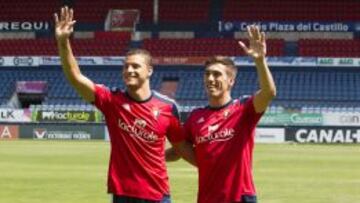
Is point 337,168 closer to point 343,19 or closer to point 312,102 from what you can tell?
point 312,102

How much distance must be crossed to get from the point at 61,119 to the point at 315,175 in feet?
78.6

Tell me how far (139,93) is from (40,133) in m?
35.7

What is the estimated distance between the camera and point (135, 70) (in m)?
6.34

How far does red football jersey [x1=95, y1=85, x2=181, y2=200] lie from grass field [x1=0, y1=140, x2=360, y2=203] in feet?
27.4

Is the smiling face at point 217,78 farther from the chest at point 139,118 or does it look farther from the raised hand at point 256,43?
the chest at point 139,118

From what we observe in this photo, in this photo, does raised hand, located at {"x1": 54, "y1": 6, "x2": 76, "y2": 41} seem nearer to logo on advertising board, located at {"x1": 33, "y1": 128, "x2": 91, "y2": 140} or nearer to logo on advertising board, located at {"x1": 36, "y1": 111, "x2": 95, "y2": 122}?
logo on advertising board, located at {"x1": 33, "y1": 128, "x2": 91, "y2": 140}

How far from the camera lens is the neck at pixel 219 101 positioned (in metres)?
6.14

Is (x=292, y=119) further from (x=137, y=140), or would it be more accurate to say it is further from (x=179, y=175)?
(x=137, y=140)

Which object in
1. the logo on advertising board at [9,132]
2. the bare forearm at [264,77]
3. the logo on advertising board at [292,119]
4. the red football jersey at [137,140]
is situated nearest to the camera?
the bare forearm at [264,77]

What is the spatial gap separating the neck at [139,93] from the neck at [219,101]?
0.61 meters

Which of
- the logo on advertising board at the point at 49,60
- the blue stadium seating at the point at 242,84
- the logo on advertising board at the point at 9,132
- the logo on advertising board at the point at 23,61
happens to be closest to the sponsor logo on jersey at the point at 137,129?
the logo on advertising board at the point at 9,132

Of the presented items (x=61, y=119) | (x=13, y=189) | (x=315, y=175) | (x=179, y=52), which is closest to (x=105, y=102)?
(x=13, y=189)

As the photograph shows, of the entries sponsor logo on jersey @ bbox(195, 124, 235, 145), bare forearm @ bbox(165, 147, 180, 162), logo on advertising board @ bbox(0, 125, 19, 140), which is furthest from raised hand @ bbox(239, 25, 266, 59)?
logo on advertising board @ bbox(0, 125, 19, 140)

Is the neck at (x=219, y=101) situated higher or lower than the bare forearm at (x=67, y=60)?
lower
